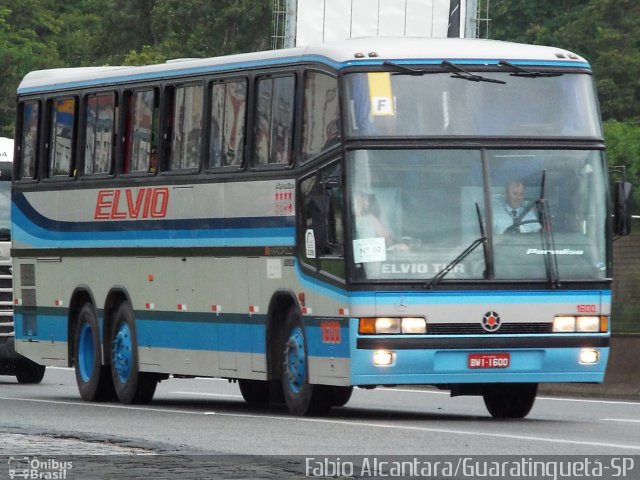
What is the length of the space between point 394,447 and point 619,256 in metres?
10.7

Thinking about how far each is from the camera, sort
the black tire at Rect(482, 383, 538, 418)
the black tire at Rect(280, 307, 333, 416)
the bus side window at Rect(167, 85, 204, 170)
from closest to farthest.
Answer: the black tire at Rect(280, 307, 333, 416), the black tire at Rect(482, 383, 538, 418), the bus side window at Rect(167, 85, 204, 170)

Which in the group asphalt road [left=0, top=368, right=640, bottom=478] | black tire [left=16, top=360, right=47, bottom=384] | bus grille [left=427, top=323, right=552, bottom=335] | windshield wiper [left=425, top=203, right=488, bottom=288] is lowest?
black tire [left=16, top=360, right=47, bottom=384]

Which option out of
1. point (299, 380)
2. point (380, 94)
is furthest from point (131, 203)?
point (380, 94)

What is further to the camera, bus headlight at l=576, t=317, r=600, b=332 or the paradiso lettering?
the paradiso lettering

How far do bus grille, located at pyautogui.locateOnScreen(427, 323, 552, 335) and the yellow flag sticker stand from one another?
6.26ft

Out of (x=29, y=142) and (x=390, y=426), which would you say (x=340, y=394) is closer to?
(x=390, y=426)

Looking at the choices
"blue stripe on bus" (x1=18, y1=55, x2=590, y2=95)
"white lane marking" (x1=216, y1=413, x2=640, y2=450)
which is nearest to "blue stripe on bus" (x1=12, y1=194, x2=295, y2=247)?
"blue stripe on bus" (x1=18, y1=55, x2=590, y2=95)

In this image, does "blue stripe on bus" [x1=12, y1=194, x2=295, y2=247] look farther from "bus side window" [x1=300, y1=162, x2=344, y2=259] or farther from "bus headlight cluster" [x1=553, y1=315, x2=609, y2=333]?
"bus headlight cluster" [x1=553, y1=315, x2=609, y2=333]

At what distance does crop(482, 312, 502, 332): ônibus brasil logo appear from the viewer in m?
18.4

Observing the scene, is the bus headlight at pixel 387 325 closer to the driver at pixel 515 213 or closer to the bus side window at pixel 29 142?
the driver at pixel 515 213

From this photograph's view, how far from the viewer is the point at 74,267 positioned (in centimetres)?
2405

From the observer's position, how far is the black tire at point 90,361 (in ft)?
77.2

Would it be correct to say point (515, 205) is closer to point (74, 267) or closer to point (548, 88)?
point (548, 88)

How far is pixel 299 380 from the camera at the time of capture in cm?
1941
